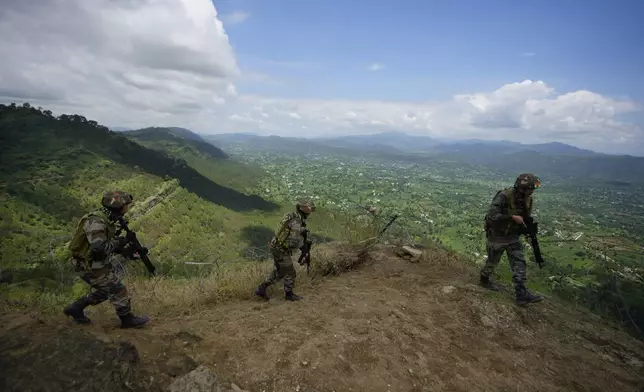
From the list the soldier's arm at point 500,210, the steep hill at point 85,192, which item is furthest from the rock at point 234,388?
the steep hill at point 85,192

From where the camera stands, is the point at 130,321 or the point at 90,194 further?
the point at 90,194

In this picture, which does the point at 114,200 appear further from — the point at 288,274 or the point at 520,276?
the point at 520,276

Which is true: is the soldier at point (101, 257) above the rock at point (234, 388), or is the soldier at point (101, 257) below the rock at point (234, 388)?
above

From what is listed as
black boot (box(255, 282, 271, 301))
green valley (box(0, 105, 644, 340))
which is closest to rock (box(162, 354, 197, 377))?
black boot (box(255, 282, 271, 301))

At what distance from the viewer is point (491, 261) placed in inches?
252

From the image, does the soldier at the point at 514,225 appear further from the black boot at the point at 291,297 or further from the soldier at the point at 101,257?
the soldier at the point at 101,257

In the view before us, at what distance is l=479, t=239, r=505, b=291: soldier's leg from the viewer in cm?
618

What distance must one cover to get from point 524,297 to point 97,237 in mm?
6676

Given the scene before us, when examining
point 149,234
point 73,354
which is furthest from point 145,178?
point 73,354

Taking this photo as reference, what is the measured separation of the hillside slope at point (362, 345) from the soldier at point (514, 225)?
418 millimetres

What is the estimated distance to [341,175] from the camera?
161000mm

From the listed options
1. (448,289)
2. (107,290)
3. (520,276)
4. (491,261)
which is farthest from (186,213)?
(520,276)

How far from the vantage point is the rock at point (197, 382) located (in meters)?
3.16

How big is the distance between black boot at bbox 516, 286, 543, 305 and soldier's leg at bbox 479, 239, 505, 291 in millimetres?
587
